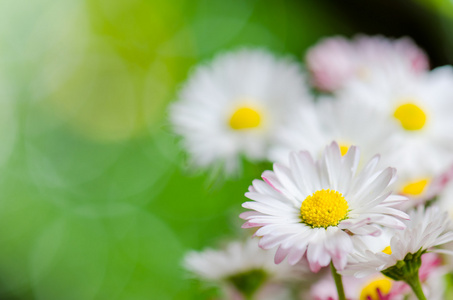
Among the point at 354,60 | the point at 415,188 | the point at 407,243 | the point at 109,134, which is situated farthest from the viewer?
the point at 109,134

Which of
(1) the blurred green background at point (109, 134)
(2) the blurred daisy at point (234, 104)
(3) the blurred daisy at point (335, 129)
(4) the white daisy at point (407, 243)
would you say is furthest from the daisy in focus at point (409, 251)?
(1) the blurred green background at point (109, 134)

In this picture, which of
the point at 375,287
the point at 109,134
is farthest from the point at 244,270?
the point at 109,134

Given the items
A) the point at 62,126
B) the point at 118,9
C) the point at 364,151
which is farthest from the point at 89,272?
the point at 364,151

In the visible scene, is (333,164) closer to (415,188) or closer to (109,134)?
(415,188)

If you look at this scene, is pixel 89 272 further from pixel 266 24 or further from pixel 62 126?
pixel 266 24

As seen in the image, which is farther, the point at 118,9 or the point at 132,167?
the point at 118,9

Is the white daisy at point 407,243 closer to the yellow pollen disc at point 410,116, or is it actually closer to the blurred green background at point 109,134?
the yellow pollen disc at point 410,116

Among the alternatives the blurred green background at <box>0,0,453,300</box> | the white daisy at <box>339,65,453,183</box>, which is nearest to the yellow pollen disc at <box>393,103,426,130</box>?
the white daisy at <box>339,65,453,183</box>
